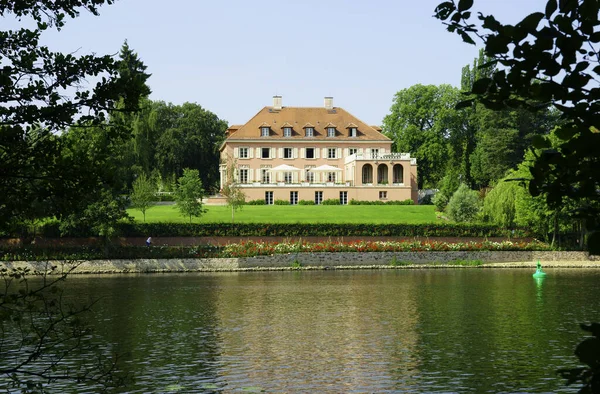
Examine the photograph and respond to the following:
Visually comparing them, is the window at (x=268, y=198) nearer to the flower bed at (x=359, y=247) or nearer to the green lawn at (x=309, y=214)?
the green lawn at (x=309, y=214)

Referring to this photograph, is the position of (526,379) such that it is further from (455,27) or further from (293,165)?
(293,165)

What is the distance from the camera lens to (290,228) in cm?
4606

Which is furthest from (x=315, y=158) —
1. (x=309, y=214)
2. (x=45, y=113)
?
(x=45, y=113)

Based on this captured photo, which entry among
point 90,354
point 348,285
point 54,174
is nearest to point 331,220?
point 348,285

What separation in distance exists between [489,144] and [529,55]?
66663mm

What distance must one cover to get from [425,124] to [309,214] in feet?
87.8

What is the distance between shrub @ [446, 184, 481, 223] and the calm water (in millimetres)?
18102

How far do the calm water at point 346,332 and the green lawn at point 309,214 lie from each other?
20104 millimetres

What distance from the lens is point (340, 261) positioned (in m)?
40.8

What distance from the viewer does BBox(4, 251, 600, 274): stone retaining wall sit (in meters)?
38.5

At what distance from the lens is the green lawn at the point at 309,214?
53.1m

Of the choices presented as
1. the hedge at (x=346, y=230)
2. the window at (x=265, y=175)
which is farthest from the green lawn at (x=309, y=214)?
the window at (x=265, y=175)

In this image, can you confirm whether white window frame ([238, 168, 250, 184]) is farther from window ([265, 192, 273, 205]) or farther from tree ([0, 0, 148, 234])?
tree ([0, 0, 148, 234])

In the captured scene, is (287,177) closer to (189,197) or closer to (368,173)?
(368,173)
